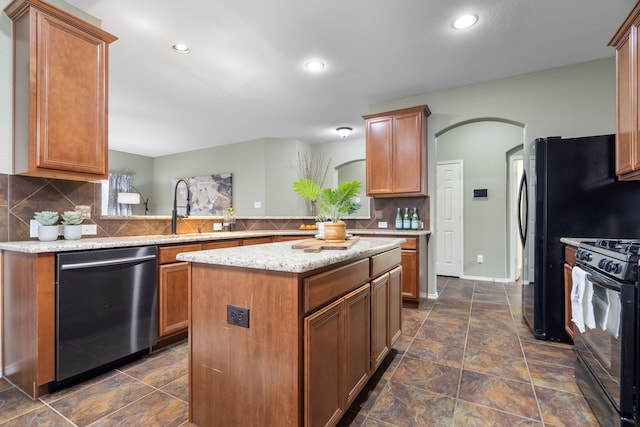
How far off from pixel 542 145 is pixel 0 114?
13.4ft

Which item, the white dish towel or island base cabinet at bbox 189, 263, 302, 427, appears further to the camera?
the white dish towel

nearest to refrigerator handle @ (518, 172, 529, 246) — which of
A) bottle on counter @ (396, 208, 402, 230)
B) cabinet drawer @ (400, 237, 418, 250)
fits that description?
cabinet drawer @ (400, 237, 418, 250)

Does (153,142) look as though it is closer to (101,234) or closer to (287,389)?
(101,234)

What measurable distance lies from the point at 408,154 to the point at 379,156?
38 cm

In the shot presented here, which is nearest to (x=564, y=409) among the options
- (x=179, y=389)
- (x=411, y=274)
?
(x=411, y=274)

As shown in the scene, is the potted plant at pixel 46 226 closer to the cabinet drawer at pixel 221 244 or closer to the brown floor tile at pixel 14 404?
the brown floor tile at pixel 14 404

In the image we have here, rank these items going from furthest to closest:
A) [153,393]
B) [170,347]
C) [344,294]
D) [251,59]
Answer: [251,59] < [170,347] < [153,393] < [344,294]

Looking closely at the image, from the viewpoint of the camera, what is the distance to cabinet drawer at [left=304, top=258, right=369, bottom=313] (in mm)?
1190

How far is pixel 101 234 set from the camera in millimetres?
2551

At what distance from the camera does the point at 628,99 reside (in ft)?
6.79

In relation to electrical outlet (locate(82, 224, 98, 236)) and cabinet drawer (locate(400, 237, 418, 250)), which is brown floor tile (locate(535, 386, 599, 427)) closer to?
cabinet drawer (locate(400, 237, 418, 250))

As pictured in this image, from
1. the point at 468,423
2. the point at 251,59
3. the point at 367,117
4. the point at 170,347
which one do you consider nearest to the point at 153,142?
the point at 251,59

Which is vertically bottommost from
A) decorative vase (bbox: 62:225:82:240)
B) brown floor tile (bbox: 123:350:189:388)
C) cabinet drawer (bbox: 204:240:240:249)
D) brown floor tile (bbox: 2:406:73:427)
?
brown floor tile (bbox: 123:350:189:388)

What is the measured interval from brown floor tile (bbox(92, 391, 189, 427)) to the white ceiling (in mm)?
2682
